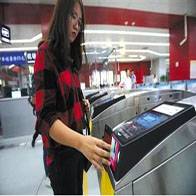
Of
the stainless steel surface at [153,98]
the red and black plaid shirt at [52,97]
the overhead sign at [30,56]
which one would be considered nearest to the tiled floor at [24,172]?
the stainless steel surface at [153,98]

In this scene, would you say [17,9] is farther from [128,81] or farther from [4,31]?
[128,81]

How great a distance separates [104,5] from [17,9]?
1953 millimetres

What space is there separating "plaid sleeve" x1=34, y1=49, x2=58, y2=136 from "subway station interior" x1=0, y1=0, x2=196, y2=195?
21 centimetres

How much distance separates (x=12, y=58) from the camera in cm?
465

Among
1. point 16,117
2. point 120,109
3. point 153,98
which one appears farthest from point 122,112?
point 16,117

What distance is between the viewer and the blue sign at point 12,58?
4586 millimetres

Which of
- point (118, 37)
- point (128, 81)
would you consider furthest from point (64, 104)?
point (118, 37)

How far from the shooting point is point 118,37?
272 inches

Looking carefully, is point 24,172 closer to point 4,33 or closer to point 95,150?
point 95,150

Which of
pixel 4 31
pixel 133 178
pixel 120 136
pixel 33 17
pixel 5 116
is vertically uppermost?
pixel 33 17

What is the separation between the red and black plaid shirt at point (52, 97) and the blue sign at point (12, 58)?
434cm

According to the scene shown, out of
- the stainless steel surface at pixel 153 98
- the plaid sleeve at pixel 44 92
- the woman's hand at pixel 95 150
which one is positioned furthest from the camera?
the stainless steel surface at pixel 153 98

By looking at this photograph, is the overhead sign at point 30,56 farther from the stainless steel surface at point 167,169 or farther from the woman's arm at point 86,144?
the stainless steel surface at point 167,169

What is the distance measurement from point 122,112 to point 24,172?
1.59m
